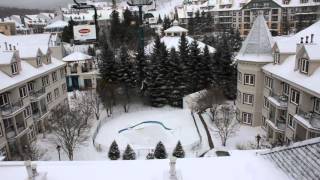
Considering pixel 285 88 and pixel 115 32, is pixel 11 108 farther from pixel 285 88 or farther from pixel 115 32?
pixel 115 32

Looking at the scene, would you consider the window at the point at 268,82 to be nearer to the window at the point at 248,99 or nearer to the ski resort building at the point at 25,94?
the window at the point at 248,99

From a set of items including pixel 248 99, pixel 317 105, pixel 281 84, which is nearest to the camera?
pixel 317 105

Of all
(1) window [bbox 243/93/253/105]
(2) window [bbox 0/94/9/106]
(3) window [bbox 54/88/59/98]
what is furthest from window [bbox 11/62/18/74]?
(1) window [bbox 243/93/253/105]

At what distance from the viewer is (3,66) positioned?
27625 millimetres

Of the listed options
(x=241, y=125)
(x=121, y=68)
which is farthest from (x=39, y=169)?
(x=121, y=68)

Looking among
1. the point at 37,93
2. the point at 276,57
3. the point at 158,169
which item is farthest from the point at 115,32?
the point at 158,169

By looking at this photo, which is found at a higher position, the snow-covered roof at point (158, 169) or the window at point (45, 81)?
the window at point (45, 81)

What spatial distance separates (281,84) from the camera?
2848cm

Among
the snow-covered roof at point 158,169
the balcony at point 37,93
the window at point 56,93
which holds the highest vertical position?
the snow-covered roof at point 158,169

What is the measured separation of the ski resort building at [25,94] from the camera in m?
26.4

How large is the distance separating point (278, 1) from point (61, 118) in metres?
82.5

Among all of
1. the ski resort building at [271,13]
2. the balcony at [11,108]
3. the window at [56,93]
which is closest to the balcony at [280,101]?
the balcony at [11,108]

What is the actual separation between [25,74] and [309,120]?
27545 mm

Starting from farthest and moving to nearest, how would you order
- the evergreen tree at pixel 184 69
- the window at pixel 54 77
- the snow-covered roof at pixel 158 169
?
the evergreen tree at pixel 184 69
the window at pixel 54 77
the snow-covered roof at pixel 158 169
